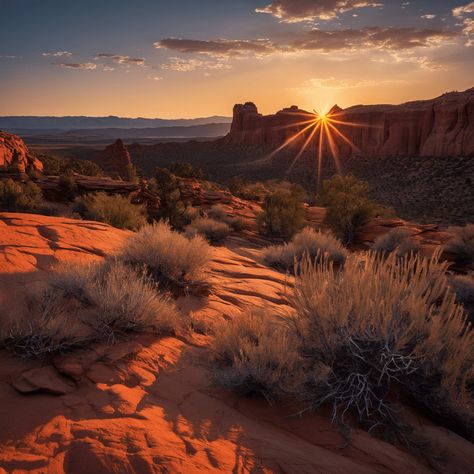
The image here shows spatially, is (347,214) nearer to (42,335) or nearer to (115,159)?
(42,335)

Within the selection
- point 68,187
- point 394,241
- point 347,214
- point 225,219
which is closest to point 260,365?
point 394,241

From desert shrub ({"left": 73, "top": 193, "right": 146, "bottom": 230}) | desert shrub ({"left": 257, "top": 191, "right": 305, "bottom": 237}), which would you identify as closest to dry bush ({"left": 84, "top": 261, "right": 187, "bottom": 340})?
desert shrub ({"left": 73, "top": 193, "right": 146, "bottom": 230})

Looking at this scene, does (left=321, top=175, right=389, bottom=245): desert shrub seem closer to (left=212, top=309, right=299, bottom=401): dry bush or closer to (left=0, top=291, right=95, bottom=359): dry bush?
(left=212, top=309, right=299, bottom=401): dry bush

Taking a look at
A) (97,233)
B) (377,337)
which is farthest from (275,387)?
(97,233)

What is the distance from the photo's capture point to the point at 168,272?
5.45 meters

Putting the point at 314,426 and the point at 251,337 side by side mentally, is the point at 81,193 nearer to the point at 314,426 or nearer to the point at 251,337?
the point at 251,337

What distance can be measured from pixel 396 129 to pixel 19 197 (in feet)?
213

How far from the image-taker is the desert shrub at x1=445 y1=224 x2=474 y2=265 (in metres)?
12.0

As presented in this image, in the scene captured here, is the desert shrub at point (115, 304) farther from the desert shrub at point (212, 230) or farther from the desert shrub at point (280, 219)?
the desert shrub at point (280, 219)

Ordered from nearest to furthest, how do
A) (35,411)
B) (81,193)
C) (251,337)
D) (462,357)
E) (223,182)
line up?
(35,411), (462,357), (251,337), (81,193), (223,182)

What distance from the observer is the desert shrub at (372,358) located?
3.09 m

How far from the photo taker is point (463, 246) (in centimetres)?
1227

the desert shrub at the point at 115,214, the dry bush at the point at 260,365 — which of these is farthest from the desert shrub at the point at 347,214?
the dry bush at the point at 260,365

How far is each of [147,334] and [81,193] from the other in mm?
14280
